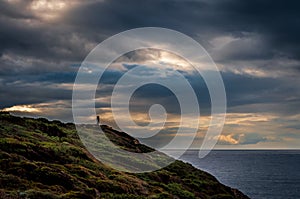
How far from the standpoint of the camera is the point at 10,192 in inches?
803

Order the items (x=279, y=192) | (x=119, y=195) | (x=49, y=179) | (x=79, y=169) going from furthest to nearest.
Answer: (x=279, y=192) < (x=79, y=169) < (x=119, y=195) < (x=49, y=179)

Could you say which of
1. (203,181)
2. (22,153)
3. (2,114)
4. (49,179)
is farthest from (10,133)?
(203,181)

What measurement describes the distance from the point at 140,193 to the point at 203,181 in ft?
62.5

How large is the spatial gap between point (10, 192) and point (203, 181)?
3197 centimetres

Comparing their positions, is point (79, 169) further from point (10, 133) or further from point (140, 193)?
point (10, 133)

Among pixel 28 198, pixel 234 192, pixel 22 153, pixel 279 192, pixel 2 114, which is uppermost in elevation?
pixel 2 114

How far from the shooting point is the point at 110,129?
2785 inches

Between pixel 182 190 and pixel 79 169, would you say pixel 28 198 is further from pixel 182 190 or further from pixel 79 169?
pixel 182 190

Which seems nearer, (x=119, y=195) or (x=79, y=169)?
(x=119, y=195)

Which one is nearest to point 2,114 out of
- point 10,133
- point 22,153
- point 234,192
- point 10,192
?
point 10,133

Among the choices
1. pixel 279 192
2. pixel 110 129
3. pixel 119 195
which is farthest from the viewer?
pixel 279 192

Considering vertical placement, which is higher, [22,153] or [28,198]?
[22,153]

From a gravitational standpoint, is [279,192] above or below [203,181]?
below

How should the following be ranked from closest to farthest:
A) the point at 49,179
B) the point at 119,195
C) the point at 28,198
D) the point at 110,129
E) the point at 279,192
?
the point at 28,198 → the point at 49,179 → the point at 119,195 → the point at 110,129 → the point at 279,192
